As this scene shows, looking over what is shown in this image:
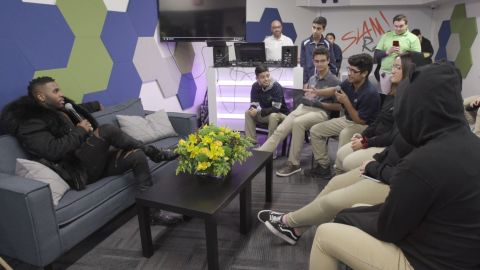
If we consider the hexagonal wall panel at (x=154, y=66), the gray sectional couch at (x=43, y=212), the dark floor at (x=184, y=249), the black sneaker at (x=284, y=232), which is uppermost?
the hexagonal wall panel at (x=154, y=66)

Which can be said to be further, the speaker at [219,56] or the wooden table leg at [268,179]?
the speaker at [219,56]

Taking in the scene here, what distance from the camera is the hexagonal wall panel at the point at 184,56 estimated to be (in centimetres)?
455

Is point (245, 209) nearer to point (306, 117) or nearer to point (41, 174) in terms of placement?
point (41, 174)

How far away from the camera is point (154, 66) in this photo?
4023 mm

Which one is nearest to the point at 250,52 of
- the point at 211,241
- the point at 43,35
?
the point at 43,35

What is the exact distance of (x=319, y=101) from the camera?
133 inches

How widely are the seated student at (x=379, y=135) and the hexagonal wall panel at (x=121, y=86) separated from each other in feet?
7.55

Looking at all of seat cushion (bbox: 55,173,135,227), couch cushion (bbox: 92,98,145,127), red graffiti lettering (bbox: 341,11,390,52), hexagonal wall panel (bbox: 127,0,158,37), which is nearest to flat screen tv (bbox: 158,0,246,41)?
hexagonal wall panel (bbox: 127,0,158,37)

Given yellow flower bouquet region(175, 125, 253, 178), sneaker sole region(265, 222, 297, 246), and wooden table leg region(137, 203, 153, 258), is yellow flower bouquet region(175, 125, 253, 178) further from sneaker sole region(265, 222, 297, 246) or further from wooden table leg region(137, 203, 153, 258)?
sneaker sole region(265, 222, 297, 246)

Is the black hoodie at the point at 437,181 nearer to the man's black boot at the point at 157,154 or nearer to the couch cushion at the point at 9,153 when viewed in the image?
the man's black boot at the point at 157,154

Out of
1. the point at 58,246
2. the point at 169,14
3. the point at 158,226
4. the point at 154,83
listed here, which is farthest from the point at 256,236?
the point at 169,14

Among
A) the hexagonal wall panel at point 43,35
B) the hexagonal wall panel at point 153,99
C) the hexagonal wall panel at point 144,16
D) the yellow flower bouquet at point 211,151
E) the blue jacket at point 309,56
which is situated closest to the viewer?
the yellow flower bouquet at point 211,151

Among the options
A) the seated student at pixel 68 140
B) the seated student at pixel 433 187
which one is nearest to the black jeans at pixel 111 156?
the seated student at pixel 68 140

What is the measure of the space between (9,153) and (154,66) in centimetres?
220
